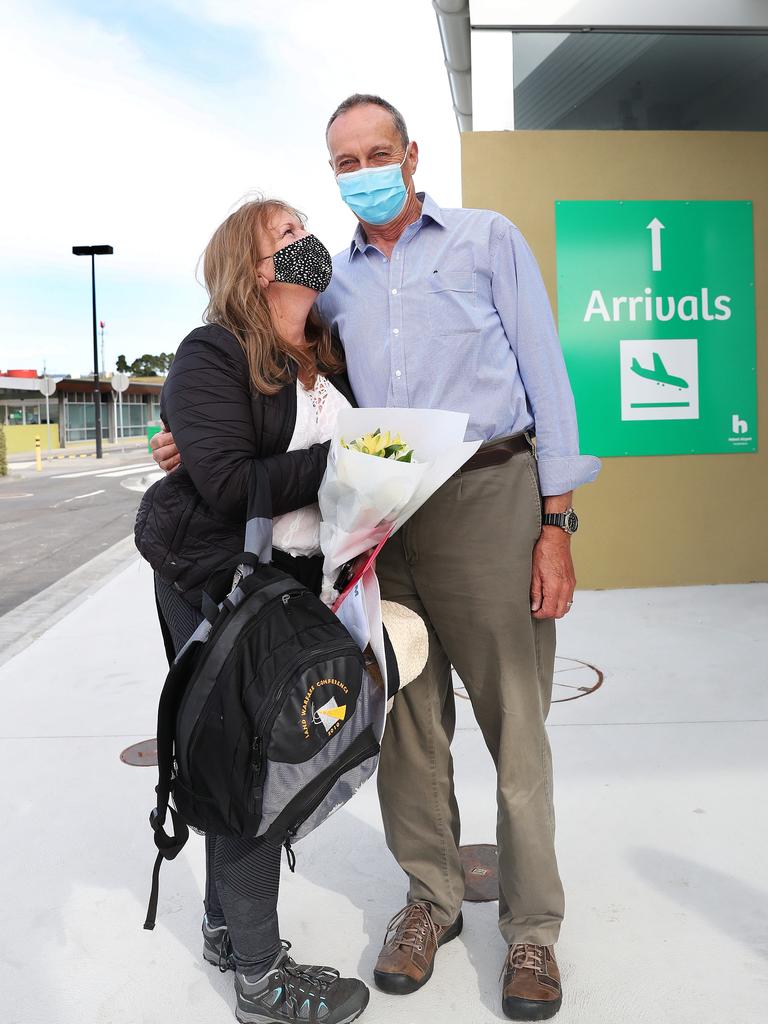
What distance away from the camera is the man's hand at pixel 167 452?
212 cm

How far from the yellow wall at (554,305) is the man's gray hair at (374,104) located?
418 centimetres

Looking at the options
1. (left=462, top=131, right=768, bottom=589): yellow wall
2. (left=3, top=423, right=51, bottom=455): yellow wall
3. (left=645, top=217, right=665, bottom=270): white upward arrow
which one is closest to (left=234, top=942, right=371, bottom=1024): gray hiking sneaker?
(left=462, top=131, right=768, bottom=589): yellow wall

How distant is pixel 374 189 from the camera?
227cm

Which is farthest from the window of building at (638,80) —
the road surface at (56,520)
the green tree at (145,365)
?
the green tree at (145,365)

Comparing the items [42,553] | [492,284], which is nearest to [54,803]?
[492,284]

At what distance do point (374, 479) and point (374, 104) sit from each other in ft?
3.39

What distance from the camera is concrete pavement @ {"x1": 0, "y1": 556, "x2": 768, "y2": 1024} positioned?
7.08ft

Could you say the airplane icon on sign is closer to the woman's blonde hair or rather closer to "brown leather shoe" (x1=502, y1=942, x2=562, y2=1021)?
the woman's blonde hair

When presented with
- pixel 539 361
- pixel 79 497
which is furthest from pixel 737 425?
pixel 79 497

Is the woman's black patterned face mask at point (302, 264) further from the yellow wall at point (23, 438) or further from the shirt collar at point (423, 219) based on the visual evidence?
the yellow wall at point (23, 438)

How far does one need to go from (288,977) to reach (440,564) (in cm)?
98

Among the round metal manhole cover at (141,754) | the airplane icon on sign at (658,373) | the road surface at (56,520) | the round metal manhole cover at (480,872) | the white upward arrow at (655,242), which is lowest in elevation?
the round metal manhole cover at (480,872)

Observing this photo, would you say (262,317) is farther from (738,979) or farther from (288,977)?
(738,979)

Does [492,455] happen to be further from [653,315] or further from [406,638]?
[653,315]
